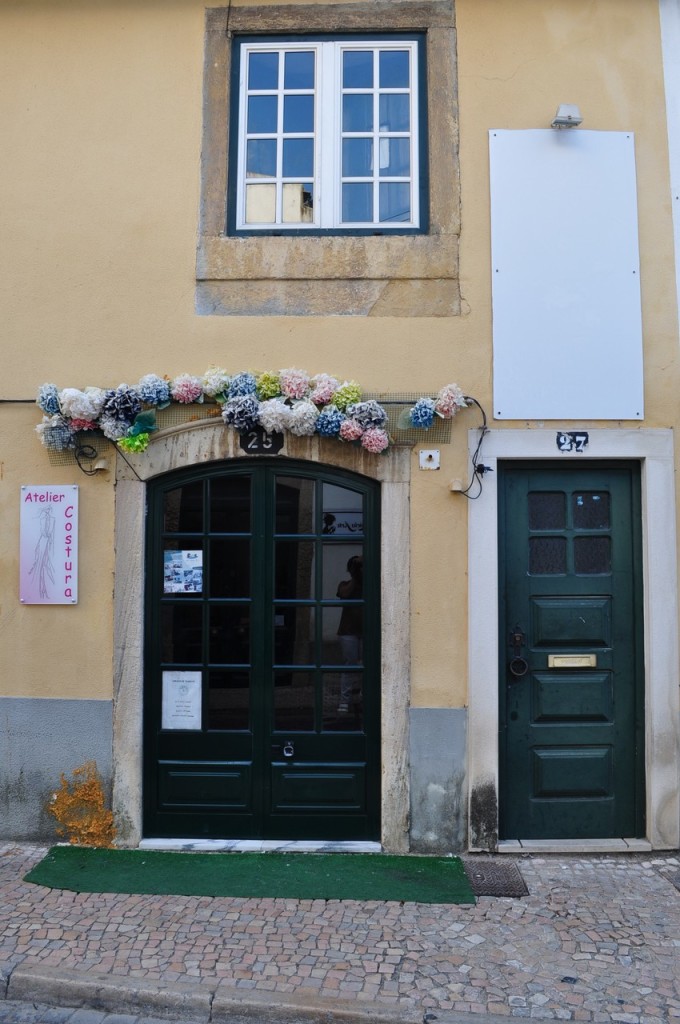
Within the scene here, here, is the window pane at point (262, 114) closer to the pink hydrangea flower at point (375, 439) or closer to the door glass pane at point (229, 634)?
the pink hydrangea flower at point (375, 439)

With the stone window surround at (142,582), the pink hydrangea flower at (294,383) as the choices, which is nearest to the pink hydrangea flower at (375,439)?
the stone window surround at (142,582)

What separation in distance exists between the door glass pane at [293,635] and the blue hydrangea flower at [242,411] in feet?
4.00

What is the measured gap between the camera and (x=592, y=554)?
18.1ft

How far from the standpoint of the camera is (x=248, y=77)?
5695mm

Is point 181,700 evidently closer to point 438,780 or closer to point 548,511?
point 438,780

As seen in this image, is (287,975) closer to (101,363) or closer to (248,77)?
(101,363)

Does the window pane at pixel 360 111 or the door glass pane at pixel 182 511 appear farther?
the window pane at pixel 360 111

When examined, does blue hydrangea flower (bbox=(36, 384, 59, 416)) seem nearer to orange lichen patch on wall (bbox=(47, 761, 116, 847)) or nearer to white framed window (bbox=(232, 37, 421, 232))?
white framed window (bbox=(232, 37, 421, 232))

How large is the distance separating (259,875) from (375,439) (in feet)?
8.97

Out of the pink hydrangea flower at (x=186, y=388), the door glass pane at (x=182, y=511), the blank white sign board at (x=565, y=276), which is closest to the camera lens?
the pink hydrangea flower at (x=186, y=388)

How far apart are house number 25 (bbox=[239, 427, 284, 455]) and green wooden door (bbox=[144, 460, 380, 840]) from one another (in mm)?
104

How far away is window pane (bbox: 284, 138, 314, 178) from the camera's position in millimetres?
5688

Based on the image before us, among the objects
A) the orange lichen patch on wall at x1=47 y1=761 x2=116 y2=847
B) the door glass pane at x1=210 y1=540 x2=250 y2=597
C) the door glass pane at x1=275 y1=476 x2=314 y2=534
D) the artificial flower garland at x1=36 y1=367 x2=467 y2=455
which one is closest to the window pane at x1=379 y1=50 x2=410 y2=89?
the artificial flower garland at x1=36 y1=367 x2=467 y2=455

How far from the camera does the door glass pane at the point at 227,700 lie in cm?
549
